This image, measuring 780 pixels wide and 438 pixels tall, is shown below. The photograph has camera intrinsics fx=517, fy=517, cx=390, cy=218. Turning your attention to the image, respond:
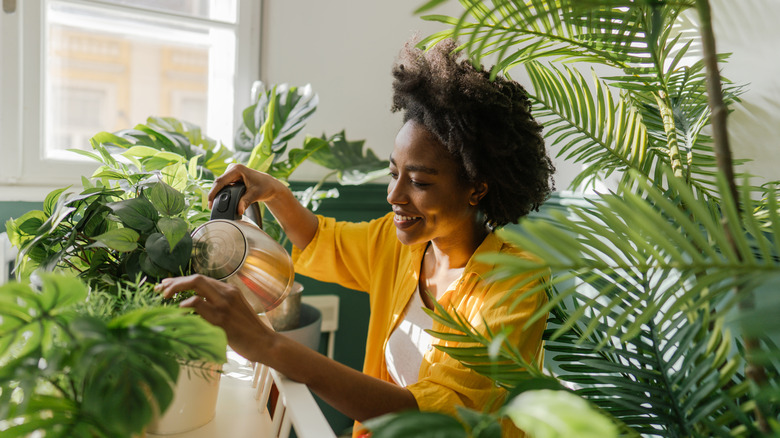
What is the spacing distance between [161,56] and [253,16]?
11.0 feet

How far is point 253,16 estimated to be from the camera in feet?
5.15

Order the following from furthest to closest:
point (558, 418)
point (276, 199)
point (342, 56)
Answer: point (342, 56) < point (276, 199) < point (558, 418)

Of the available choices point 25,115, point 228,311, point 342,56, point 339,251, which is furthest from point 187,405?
point 342,56

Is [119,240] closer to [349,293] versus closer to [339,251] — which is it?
[339,251]

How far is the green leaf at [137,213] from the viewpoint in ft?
2.05

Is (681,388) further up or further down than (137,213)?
further down

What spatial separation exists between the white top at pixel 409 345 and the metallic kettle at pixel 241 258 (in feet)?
1.21

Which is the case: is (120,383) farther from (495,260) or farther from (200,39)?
(200,39)

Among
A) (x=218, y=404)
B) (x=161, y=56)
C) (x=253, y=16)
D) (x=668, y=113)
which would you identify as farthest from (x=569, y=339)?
(x=161, y=56)

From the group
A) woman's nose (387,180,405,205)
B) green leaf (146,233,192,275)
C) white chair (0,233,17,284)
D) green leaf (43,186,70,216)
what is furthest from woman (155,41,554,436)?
white chair (0,233,17,284)

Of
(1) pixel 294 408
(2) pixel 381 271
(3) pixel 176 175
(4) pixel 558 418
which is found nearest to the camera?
(4) pixel 558 418

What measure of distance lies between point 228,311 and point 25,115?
112 centimetres

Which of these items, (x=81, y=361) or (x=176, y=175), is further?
(x=176, y=175)

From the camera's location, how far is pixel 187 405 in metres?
0.61
